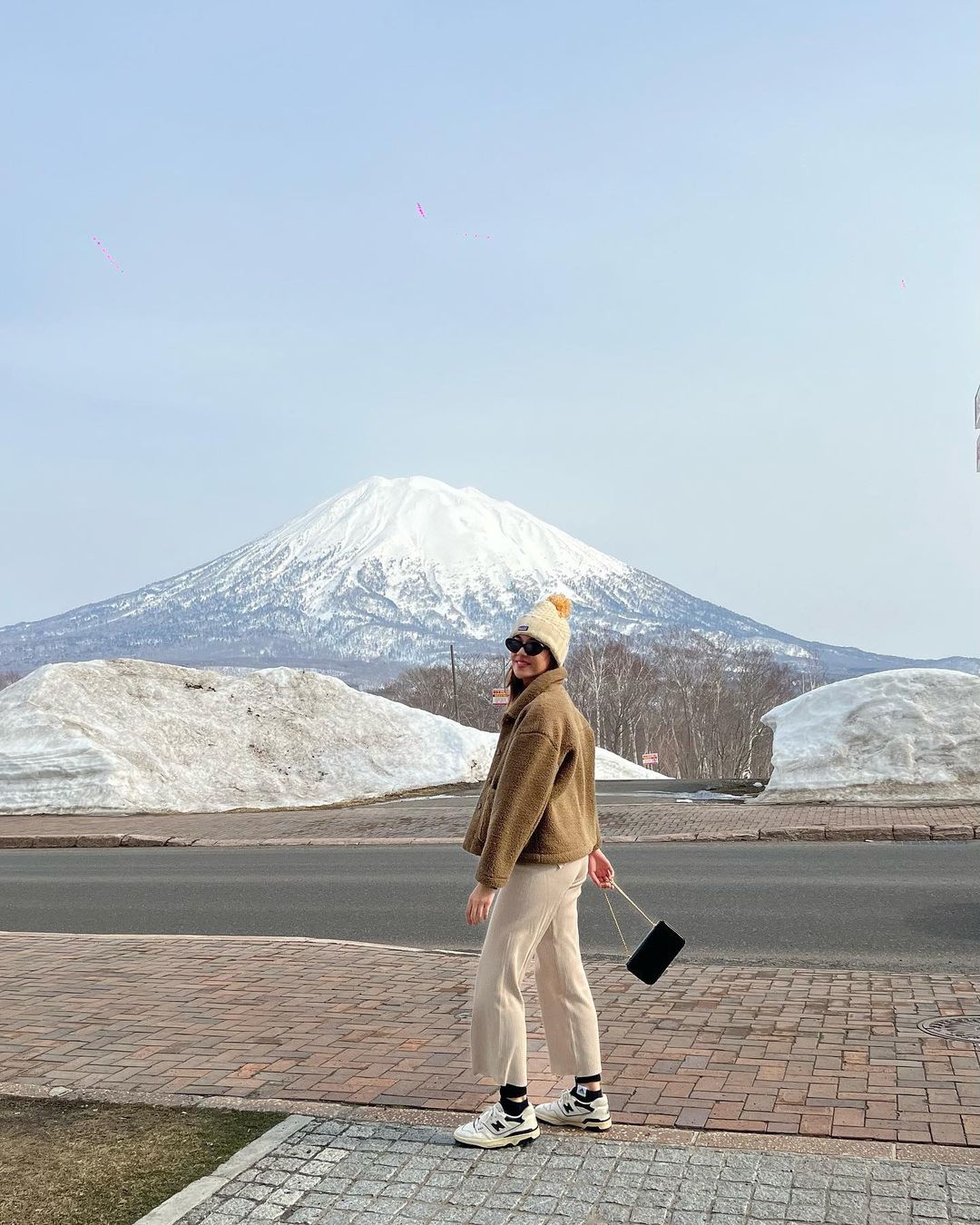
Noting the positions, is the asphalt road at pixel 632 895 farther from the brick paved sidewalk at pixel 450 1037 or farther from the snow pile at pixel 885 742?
the snow pile at pixel 885 742

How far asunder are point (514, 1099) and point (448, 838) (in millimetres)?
11452

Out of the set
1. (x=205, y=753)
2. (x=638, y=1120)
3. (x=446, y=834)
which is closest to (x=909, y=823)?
(x=446, y=834)

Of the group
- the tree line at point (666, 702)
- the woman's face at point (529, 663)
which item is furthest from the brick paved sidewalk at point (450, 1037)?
the tree line at point (666, 702)

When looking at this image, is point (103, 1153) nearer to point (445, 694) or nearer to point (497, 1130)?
point (497, 1130)

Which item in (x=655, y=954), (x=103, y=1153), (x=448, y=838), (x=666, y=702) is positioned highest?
(x=666, y=702)

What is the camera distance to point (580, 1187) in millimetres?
3967

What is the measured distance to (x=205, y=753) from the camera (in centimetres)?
2495

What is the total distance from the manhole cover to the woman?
1.92m

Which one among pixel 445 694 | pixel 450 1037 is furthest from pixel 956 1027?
pixel 445 694

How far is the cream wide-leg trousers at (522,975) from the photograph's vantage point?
4.46 meters

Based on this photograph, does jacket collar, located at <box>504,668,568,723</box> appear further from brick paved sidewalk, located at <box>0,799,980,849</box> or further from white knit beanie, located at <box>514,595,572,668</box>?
brick paved sidewalk, located at <box>0,799,980,849</box>

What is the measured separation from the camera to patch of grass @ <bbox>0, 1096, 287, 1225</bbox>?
3.98m

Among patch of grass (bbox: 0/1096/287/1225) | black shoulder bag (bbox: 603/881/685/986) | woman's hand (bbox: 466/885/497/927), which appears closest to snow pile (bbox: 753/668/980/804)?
black shoulder bag (bbox: 603/881/685/986)

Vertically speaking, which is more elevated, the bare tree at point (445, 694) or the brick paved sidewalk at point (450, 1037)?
the bare tree at point (445, 694)
